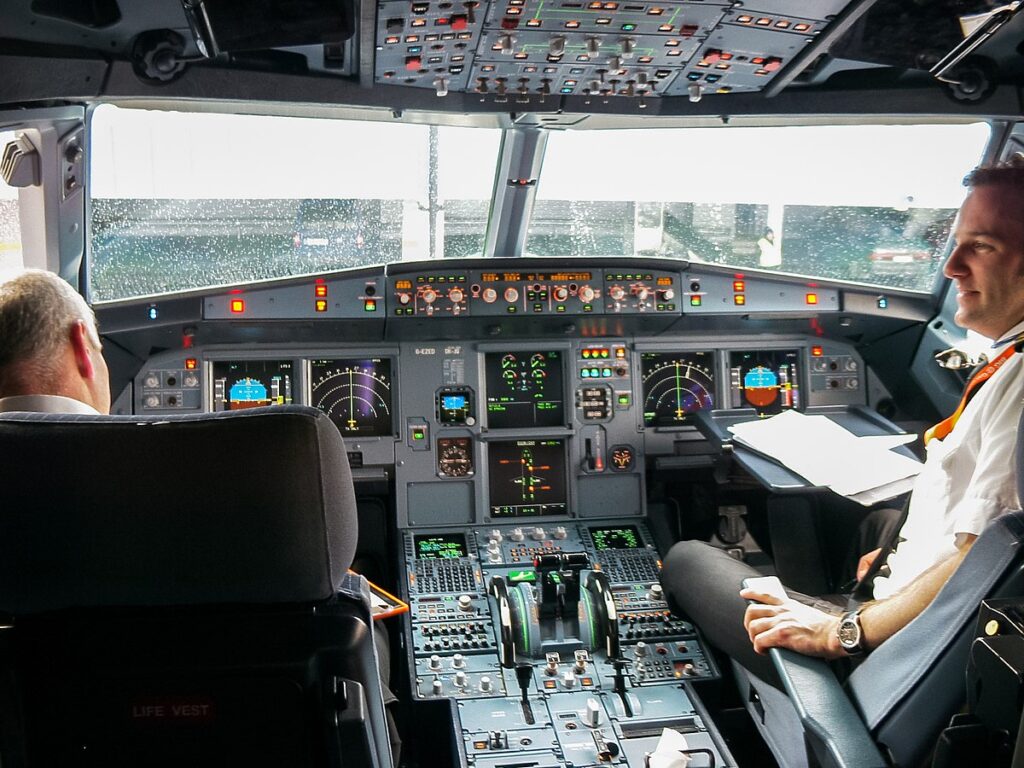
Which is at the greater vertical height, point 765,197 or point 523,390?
point 765,197

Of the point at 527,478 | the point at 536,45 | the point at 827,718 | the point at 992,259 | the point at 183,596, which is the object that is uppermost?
the point at 536,45

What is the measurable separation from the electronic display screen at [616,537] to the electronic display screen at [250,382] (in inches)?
49.3

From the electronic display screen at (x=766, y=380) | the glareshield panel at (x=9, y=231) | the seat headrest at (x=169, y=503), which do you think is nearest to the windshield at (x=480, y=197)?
the glareshield panel at (x=9, y=231)

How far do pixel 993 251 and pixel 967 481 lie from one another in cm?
49

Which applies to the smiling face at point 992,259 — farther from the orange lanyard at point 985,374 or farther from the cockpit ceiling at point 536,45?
the cockpit ceiling at point 536,45

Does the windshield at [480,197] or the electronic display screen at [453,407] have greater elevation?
the windshield at [480,197]

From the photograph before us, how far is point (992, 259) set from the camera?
2070mm

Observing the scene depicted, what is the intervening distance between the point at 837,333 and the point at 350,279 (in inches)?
75.4

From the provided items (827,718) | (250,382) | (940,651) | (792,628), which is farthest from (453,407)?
(940,651)

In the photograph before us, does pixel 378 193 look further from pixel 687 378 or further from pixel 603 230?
pixel 687 378

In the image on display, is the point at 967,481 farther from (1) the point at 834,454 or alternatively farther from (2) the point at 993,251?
(1) the point at 834,454

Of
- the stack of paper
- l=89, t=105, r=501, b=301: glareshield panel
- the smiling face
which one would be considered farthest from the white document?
l=89, t=105, r=501, b=301: glareshield panel

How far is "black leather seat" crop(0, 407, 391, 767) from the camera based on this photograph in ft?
4.33

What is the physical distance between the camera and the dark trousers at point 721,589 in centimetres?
242
